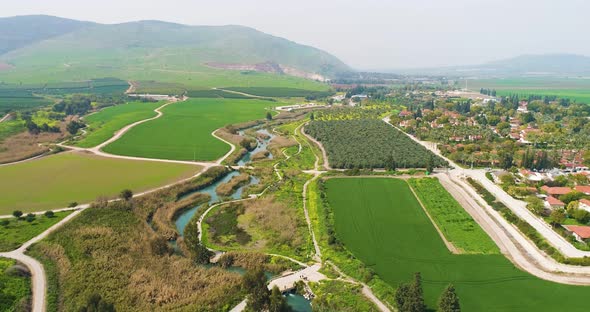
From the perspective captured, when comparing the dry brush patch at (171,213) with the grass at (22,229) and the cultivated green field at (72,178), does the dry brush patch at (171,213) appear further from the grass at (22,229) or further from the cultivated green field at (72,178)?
the grass at (22,229)

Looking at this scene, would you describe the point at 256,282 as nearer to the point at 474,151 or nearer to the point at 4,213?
the point at 4,213

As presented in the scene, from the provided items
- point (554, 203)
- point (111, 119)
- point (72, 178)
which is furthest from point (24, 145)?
point (554, 203)

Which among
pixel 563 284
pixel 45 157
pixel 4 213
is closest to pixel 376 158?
pixel 563 284

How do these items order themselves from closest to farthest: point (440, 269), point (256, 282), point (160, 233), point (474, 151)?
point (256, 282) < point (440, 269) < point (160, 233) < point (474, 151)

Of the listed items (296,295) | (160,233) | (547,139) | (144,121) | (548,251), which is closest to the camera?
(296,295)

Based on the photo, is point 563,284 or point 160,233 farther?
point 160,233

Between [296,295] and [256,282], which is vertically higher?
[256,282]

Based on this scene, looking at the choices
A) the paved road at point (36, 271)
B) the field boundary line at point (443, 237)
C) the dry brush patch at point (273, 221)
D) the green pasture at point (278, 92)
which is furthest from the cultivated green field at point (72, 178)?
the green pasture at point (278, 92)
